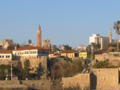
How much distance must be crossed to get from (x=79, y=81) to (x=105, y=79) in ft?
9.03

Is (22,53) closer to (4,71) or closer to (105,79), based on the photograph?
(4,71)

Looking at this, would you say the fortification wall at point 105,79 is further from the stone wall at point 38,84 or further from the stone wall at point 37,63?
the stone wall at point 37,63

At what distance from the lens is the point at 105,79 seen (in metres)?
36.2

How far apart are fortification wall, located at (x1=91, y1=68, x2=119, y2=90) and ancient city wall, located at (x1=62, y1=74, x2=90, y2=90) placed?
0.94 metres

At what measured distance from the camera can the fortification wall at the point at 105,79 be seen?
1410 inches

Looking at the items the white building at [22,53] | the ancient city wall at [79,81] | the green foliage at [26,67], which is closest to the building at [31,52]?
the white building at [22,53]

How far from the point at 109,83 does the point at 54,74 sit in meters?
13.3

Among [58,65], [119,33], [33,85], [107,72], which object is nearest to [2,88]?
[33,85]

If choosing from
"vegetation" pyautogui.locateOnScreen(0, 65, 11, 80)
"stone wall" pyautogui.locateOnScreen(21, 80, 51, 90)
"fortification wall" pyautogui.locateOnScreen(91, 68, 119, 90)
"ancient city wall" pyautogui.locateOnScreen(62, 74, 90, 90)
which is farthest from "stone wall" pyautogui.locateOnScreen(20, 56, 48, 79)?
"fortification wall" pyautogui.locateOnScreen(91, 68, 119, 90)

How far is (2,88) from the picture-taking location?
37.2 metres

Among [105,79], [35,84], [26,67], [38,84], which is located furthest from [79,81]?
[26,67]

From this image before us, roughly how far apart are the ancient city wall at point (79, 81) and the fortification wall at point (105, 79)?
0.94m

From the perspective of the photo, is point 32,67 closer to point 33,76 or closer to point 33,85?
point 33,76

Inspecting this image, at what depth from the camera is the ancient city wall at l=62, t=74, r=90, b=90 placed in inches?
1415
